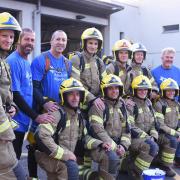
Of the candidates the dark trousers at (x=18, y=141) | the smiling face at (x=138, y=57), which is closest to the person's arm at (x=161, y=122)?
the smiling face at (x=138, y=57)

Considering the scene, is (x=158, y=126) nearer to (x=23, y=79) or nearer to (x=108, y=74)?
(x=108, y=74)

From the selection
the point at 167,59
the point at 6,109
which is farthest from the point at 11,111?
the point at 167,59

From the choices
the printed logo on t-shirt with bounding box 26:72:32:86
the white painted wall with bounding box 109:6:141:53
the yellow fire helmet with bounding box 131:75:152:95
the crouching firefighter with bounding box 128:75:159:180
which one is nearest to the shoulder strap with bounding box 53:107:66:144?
the printed logo on t-shirt with bounding box 26:72:32:86

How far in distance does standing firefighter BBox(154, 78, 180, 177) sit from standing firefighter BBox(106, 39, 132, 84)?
961 mm

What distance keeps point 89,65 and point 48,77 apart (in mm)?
826

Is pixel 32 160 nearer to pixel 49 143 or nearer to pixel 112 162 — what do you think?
pixel 49 143

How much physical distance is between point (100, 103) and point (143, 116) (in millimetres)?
1087

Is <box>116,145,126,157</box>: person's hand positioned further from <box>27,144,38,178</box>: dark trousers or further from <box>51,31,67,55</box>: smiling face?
<box>51,31,67,55</box>: smiling face

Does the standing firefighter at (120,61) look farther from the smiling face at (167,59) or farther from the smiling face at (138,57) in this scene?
the smiling face at (167,59)

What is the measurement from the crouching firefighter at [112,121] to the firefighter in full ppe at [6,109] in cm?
159

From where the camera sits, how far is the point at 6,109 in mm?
3936

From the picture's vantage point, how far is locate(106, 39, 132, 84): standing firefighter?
241 inches

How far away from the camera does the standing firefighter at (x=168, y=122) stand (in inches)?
256

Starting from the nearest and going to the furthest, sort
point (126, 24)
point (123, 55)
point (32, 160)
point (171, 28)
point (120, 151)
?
point (32, 160) < point (120, 151) < point (123, 55) < point (126, 24) < point (171, 28)
